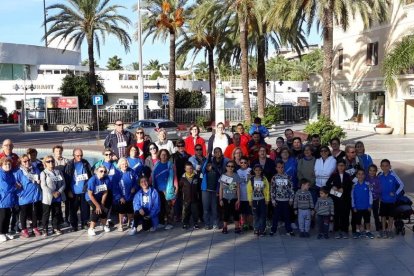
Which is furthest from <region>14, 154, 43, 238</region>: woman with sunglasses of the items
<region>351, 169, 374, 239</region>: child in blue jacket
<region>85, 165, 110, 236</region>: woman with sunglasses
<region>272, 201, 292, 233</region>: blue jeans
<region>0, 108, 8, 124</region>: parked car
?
<region>0, 108, 8, 124</region>: parked car

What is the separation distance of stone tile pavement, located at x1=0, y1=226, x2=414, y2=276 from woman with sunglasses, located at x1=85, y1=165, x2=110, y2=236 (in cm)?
34

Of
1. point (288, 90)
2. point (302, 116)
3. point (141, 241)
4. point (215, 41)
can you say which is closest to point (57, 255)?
point (141, 241)

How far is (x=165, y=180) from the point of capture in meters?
9.68

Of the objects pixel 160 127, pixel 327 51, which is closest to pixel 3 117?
pixel 160 127

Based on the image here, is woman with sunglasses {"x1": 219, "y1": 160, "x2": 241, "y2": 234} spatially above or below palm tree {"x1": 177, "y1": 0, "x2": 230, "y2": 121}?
below

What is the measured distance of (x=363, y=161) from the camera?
9.69 meters

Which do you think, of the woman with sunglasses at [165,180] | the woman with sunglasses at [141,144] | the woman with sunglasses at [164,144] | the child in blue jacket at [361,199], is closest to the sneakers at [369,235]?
the child in blue jacket at [361,199]

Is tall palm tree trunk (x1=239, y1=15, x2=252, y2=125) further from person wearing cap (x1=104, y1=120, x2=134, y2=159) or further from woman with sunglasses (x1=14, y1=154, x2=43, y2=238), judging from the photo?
woman with sunglasses (x1=14, y1=154, x2=43, y2=238)

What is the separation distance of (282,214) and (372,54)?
88.4 ft

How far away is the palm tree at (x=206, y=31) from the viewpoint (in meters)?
31.3

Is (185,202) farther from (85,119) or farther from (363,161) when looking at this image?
(85,119)

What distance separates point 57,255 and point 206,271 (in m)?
2.52

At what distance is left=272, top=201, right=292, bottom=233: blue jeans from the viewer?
902 cm

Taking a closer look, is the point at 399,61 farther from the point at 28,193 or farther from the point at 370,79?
the point at 28,193
